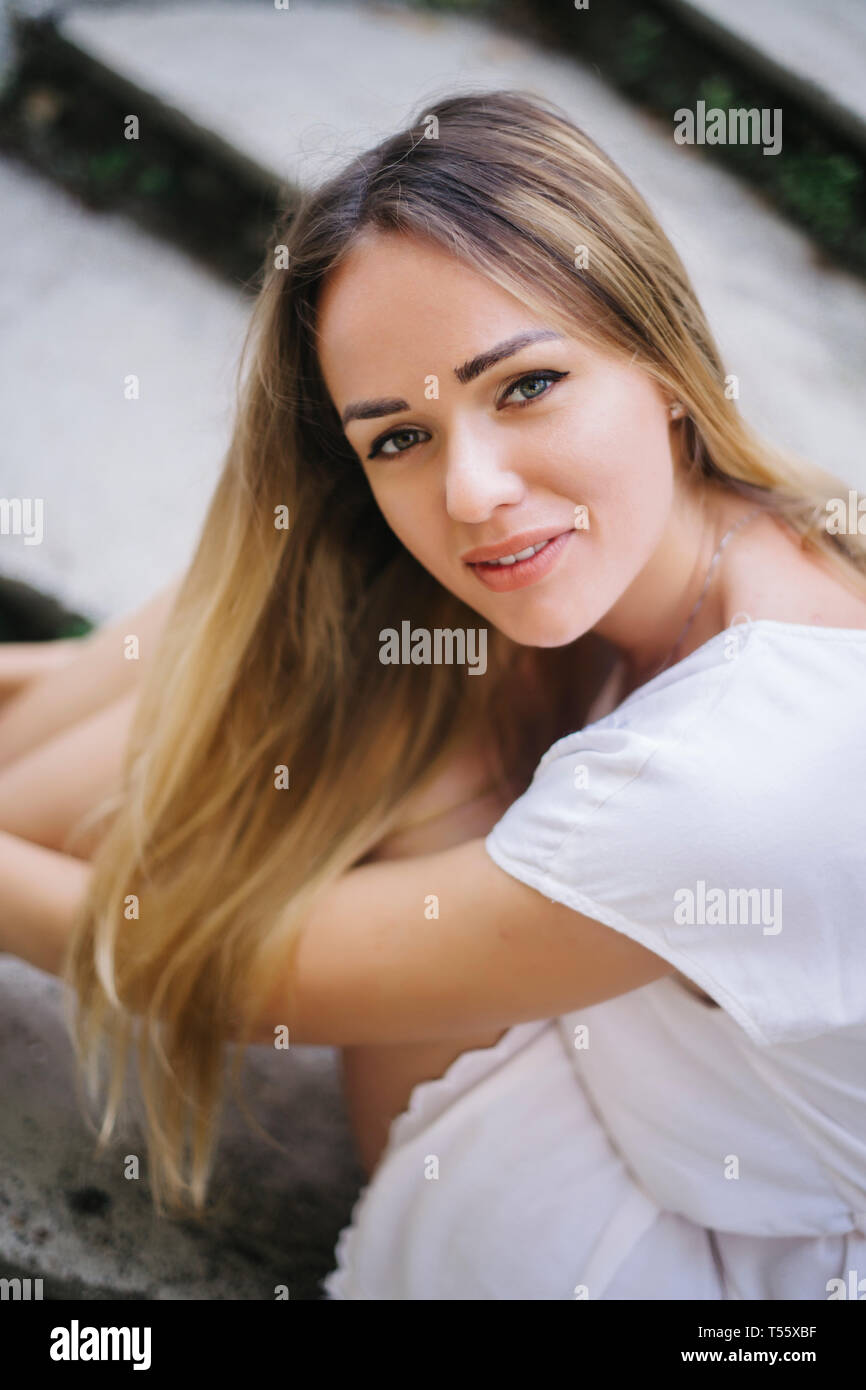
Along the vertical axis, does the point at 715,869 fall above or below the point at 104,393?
below

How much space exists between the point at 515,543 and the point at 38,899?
96 cm

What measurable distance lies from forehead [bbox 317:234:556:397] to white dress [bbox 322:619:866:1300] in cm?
46

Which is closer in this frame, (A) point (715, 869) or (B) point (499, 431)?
(A) point (715, 869)

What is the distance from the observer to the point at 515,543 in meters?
1.36

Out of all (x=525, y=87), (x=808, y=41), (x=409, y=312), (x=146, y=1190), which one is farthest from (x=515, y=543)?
(x=808, y=41)

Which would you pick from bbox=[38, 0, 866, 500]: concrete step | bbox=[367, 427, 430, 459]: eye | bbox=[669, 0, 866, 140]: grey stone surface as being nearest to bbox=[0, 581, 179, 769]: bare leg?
bbox=[367, 427, 430, 459]: eye

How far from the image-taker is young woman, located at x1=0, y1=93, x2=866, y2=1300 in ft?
4.13

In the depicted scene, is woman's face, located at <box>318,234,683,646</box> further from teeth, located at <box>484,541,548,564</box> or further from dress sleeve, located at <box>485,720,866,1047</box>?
dress sleeve, located at <box>485,720,866,1047</box>

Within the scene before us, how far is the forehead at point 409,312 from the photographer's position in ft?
4.25

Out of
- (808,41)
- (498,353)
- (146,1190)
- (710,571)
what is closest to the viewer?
(498,353)

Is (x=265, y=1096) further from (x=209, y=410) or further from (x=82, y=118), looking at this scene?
(x=82, y=118)

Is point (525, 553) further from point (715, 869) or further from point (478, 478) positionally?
point (715, 869)
